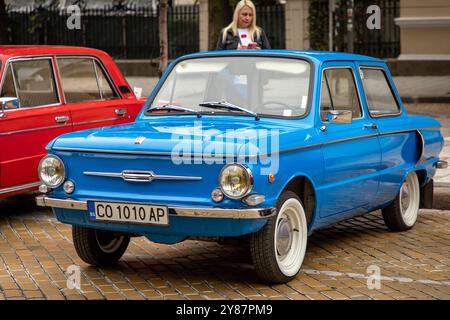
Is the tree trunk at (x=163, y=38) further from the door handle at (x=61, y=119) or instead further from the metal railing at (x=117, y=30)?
the metal railing at (x=117, y=30)

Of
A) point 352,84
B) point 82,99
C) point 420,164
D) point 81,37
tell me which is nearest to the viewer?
point 352,84

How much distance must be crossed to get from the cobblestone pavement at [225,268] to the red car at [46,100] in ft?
2.09

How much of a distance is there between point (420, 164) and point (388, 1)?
2122cm

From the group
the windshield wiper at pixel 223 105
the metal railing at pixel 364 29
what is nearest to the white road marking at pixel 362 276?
the windshield wiper at pixel 223 105

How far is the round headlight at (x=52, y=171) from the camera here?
674cm

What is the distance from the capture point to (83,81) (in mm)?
10367

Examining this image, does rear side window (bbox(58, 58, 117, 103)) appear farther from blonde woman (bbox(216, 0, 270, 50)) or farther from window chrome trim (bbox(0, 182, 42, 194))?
blonde woman (bbox(216, 0, 270, 50))

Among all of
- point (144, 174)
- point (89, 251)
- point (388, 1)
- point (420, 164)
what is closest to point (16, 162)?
point (89, 251)

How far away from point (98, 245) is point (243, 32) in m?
4.35

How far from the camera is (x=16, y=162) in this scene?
9062 millimetres

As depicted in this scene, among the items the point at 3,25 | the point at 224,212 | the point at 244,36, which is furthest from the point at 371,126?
the point at 3,25

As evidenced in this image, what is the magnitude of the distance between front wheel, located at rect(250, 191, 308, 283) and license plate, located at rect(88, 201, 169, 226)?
62 cm

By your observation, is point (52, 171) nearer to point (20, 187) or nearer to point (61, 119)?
point (20, 187)

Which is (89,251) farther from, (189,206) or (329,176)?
(329,176)
